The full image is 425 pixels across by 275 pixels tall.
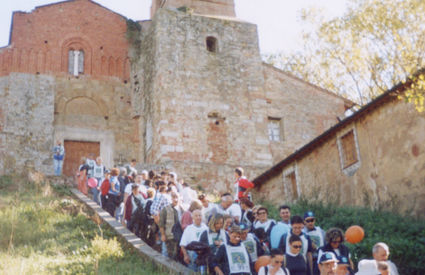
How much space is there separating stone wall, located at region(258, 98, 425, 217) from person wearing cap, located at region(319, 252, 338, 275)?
587 cm

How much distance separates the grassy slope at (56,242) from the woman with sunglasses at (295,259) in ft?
8.46

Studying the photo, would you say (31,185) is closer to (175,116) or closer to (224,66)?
(175,116)

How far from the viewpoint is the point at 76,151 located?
77.7ft

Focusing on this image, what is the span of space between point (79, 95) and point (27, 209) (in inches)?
443

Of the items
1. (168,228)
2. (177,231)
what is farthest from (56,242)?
(177,231)

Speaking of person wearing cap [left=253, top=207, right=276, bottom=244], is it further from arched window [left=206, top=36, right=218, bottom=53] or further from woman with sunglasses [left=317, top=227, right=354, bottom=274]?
arched window [left=206, top=36, right=218, bottom=53]

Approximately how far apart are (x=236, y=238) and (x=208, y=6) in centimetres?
1936

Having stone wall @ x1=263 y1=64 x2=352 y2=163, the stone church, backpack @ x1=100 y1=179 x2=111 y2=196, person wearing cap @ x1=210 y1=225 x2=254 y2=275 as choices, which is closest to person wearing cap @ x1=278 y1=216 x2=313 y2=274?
person wearing cap @ x1=210 y1=225 x2=254 y2=275

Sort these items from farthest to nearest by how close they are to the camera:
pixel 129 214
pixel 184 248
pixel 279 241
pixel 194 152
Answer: pixel 194 152 → pixel 129 214 → pixel 184 248 → pixel 279 241

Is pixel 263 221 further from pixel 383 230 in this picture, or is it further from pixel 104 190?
pixel 104 190

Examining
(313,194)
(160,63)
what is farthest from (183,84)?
(313,194)

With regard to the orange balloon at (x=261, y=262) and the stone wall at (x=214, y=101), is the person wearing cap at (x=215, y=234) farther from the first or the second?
the stone wall at (x=214, y=101)

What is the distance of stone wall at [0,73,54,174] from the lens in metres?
22.4

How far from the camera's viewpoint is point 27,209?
45.6ft
